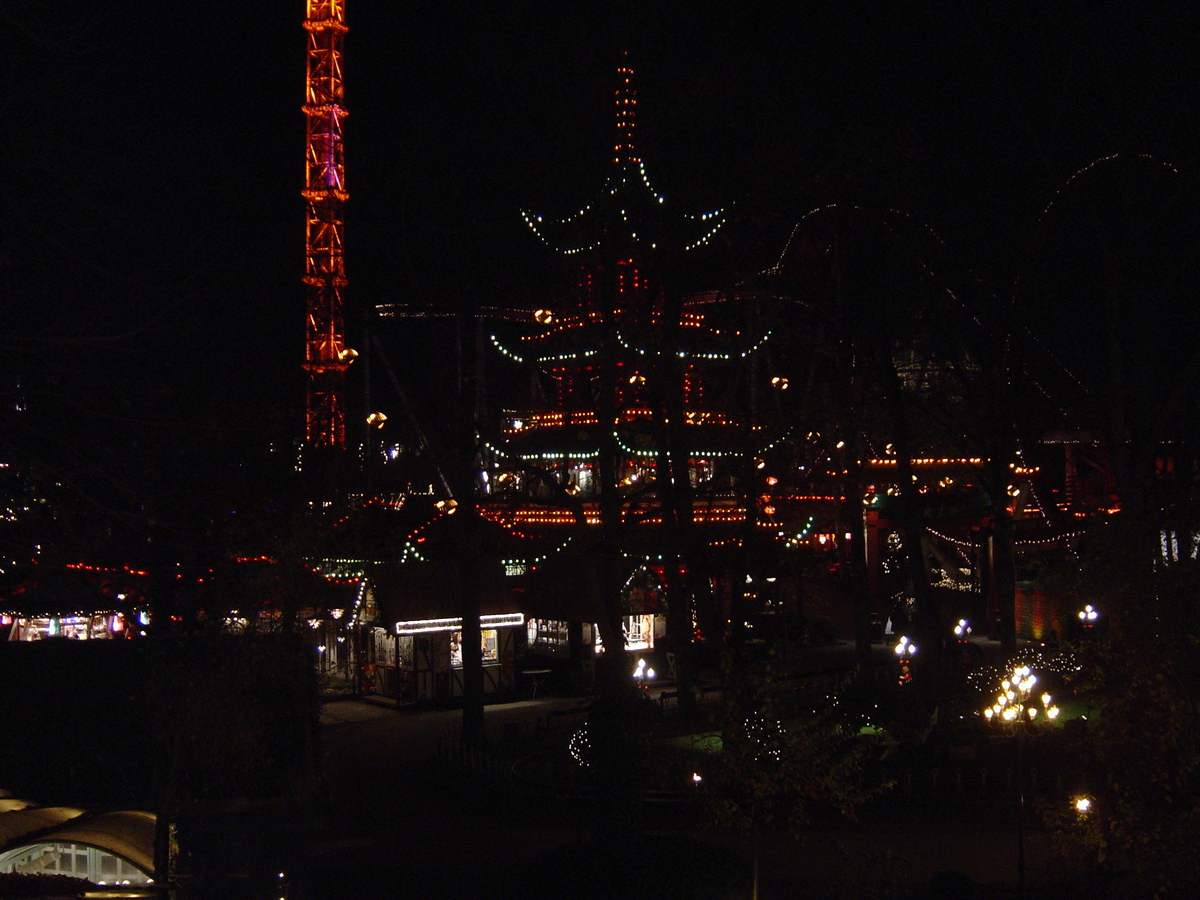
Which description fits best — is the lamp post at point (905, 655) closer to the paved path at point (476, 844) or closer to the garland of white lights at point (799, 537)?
the garland of white lights at point (799, 537)

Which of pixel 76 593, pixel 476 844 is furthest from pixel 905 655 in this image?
pixel 76 593

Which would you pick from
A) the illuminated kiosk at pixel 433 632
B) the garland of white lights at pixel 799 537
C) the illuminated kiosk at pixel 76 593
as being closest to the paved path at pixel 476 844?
the illuminated kiosk at pixel 76 593

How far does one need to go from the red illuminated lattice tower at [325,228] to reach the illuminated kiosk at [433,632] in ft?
17.6

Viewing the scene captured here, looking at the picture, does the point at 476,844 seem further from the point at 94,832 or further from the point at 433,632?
the point at 433,632

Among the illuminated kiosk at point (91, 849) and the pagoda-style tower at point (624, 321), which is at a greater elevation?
the pagoda-style tower at point (624, 321)

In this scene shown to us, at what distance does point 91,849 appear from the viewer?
37.6 feet

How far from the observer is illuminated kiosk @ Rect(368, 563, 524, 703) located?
27.0 metres

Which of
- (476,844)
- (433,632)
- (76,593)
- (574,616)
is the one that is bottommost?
(476,844)

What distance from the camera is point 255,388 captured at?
54.3ft

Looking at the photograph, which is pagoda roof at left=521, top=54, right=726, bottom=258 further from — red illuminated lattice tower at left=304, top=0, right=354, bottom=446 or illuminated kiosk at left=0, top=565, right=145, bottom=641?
illuminated kiosk at left=0, top=565, right=145, bottom=641

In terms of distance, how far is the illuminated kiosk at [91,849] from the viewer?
440 inches

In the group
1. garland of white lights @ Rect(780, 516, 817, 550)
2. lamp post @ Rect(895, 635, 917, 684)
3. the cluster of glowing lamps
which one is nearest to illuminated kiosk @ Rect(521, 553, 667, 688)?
garland of white lights @ Rect(780, 516, 817, 550)

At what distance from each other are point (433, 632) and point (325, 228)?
32.7 ft

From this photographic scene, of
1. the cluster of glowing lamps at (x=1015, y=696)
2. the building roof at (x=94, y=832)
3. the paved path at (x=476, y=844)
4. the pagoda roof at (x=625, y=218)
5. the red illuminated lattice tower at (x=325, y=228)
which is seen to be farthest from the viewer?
the red illuminated lattice tower at (x=325, y=228)
